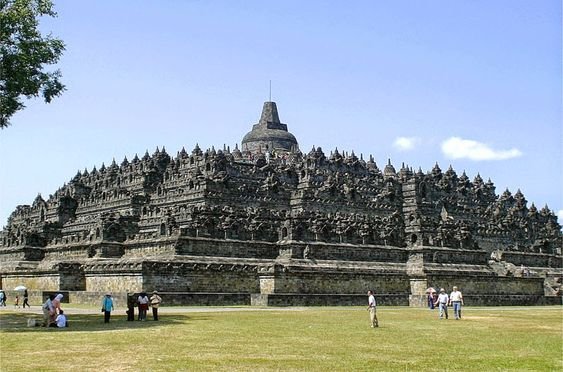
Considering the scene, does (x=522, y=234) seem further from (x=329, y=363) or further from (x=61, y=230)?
(x=329, y=363)

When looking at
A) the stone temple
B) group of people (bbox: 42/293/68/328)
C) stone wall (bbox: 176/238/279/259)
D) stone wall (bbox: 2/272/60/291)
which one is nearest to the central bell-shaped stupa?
the stone temple

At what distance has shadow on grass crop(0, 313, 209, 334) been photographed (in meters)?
33.5

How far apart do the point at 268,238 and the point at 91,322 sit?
3388cm

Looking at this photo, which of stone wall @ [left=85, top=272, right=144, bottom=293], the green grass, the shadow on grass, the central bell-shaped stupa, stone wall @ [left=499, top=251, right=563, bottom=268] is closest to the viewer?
the green grass

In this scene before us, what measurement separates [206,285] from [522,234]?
69.1 m

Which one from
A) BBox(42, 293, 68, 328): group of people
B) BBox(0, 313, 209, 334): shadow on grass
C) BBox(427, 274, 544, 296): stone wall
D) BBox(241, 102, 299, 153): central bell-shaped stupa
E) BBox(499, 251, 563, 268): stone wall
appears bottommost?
BBox(0, 313, 209, 334): shadow on grass

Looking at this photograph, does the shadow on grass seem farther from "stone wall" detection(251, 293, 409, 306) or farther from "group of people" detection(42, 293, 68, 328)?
"stone wall" detection(251, 293, 409, 306)

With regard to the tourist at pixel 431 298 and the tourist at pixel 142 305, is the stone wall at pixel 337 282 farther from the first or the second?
the tourist at pixel 142 305

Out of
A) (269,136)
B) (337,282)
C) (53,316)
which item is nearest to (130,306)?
(53,316)

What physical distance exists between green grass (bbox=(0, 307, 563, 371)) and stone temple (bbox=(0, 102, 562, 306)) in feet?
69.8

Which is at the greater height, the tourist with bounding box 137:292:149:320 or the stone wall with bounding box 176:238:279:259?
the stone wall with bounding box 176:238:279:259

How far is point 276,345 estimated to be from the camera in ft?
90.0

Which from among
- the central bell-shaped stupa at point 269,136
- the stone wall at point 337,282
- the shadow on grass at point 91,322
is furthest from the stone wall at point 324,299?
the central bell-shaped stupa at point 269,136

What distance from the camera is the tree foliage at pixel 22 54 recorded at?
123ft
